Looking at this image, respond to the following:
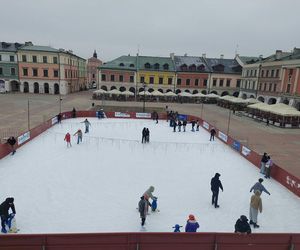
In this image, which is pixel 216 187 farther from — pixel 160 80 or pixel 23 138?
pixel 160 80

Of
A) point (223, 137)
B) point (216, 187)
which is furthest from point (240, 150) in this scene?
point (216, 187)

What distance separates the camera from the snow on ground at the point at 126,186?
918cm

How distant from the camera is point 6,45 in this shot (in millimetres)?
55062

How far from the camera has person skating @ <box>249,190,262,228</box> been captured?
29.0ft

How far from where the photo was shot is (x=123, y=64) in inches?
2176

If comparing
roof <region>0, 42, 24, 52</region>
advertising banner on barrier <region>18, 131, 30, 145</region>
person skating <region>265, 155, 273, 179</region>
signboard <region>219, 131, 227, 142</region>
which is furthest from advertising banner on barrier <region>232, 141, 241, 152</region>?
roof <region>0, 42, 24, 52</region>

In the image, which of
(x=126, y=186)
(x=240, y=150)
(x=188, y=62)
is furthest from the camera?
(x=188, y=62)

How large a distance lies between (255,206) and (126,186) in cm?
561

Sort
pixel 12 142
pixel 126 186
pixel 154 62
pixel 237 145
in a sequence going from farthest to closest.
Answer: pixel 154 62, pixel 237 145, pixel 12 142, pixel 126 186

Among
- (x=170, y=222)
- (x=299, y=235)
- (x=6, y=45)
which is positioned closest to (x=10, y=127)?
(x=170, y=222)

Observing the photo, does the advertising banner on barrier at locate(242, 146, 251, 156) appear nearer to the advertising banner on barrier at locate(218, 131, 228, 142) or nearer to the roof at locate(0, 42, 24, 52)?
the advertising banner on barrier at locate(218, 131, 228, 142)

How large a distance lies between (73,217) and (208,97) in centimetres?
4590

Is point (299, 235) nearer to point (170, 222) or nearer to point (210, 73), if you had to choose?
point (170, 222)

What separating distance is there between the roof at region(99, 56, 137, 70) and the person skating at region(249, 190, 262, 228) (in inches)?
1903
